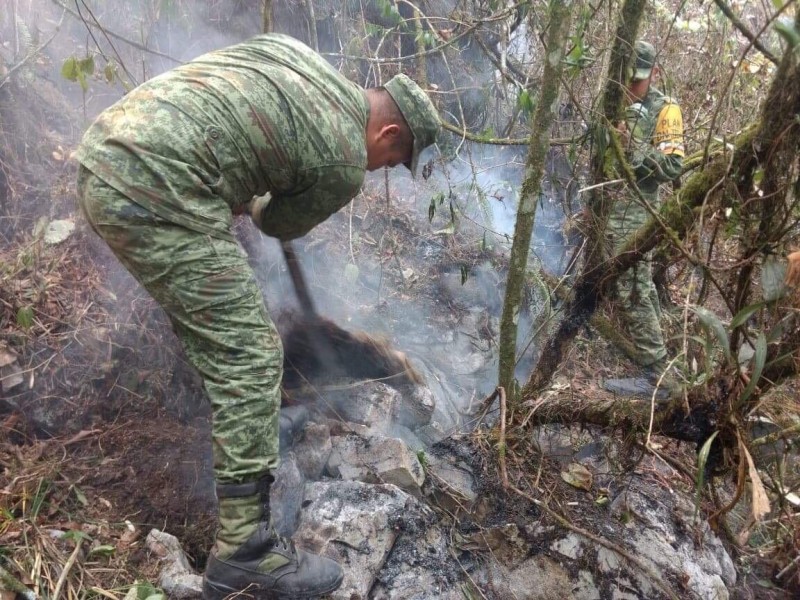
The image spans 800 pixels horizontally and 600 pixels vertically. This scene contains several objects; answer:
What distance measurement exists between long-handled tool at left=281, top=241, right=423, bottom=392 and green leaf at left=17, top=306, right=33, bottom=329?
124 cm

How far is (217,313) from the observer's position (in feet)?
6.08

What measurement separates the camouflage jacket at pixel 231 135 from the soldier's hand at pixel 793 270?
1.45 meters

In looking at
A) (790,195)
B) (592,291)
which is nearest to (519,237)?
(592,291)

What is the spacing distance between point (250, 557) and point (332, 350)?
1.55 m

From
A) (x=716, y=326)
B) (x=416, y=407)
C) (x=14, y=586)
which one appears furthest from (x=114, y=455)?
(x=716, y=326)

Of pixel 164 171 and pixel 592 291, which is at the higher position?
pixel 164 171

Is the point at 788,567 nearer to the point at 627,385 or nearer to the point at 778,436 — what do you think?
the point at 778,436

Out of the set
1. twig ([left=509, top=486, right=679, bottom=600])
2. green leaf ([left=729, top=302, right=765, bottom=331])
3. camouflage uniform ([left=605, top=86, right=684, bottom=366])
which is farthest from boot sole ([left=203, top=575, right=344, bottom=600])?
camouflage uniform ([left=605, top=86, right=684, bottom=366])

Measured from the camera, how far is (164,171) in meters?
1.73

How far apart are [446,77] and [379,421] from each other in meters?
4.68

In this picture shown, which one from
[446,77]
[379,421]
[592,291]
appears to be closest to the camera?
[592,291]

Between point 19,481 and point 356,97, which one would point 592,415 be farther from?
point 19,481

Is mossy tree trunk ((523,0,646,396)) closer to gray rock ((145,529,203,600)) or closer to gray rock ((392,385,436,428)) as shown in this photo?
gray rock ((392,385,436,428))

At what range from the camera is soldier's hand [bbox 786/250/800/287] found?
1685 millimetres
